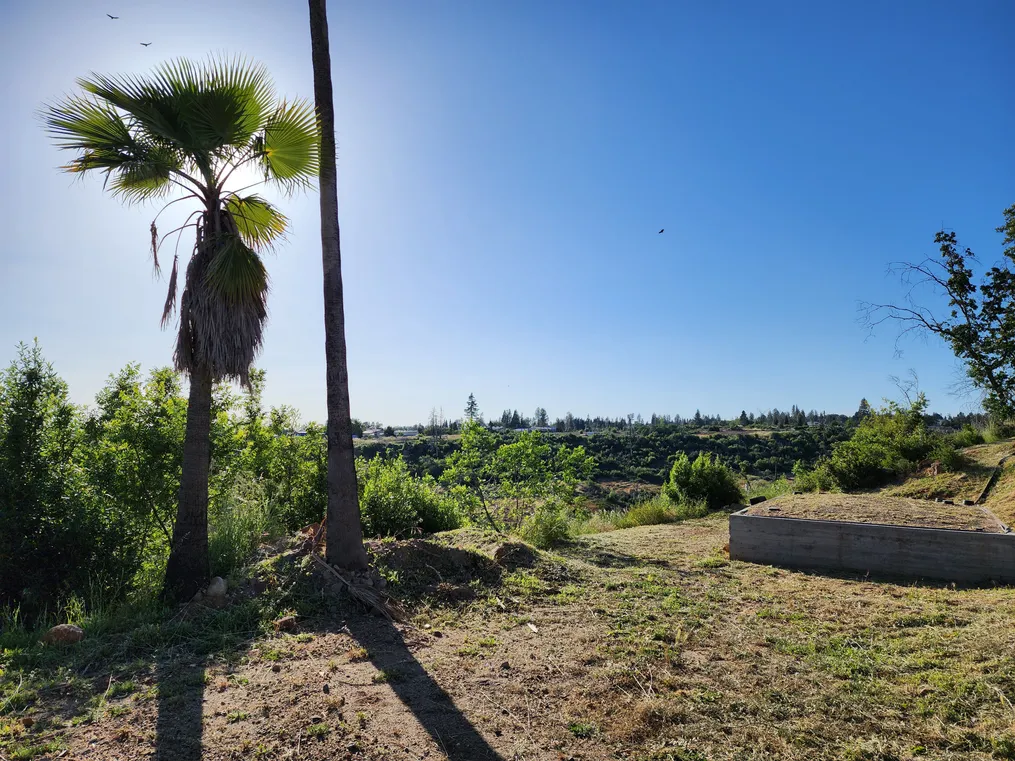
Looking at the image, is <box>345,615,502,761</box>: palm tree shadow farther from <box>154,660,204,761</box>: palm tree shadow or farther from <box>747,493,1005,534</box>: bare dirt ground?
<box>747,493,1005,534</box>: bare dirt ground

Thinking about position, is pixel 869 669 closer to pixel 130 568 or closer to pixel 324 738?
pixel 324 738

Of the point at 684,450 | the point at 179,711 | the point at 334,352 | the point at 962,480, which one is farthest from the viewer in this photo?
the point at 684,450

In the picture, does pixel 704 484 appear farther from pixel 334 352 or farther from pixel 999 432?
pixel 334 352

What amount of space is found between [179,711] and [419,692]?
1.38m

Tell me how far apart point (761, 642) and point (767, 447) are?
35.1m

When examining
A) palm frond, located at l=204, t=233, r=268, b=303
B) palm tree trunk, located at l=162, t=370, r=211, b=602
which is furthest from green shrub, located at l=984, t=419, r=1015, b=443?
palm tree trunk, located at l=162, t=370, r=211, b=602

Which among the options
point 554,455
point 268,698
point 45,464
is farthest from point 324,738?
point 554,455

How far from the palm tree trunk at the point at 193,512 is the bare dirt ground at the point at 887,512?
740 cm

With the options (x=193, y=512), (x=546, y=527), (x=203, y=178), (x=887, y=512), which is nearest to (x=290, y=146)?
(x=203, y=178)

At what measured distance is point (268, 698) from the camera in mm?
3355

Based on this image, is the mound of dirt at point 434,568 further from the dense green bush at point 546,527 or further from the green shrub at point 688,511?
the green shrub at point 688,511

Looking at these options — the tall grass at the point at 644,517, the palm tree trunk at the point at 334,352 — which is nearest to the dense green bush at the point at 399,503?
the palm tree trunk at the point at 334,352

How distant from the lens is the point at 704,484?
45.0 ft

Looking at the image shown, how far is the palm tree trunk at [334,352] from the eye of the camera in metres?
5.56
